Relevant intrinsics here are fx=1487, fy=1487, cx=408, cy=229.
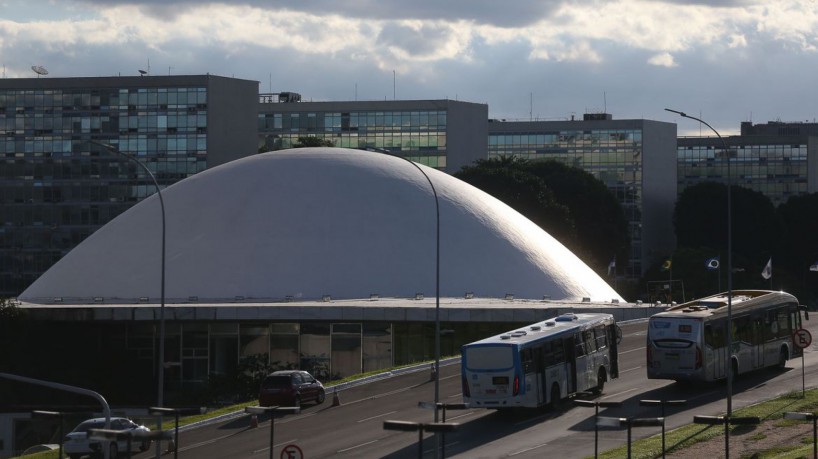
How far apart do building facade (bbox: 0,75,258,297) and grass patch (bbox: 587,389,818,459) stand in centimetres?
10032

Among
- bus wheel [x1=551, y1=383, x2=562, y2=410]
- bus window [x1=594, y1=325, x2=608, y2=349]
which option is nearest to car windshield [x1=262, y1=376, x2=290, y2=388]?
bus wheel [x1=551, y1=383, x2=562, y2=410]

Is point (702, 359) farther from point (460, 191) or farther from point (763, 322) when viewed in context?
point (460, 191)

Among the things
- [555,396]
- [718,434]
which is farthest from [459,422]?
[718,434]

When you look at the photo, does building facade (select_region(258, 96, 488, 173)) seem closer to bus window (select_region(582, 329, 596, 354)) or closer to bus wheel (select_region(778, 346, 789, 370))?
bus wheel (select_region(778, 346, 789, 370))

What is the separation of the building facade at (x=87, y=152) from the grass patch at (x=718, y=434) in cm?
10032

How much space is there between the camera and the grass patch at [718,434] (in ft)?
147

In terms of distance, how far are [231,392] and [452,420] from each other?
27.9 metres

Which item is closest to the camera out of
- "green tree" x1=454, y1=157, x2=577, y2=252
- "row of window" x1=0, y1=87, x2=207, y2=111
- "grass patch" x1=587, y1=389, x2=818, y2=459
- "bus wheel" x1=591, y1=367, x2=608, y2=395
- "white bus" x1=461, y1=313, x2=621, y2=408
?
"grass patch" x1=587, y1=389, x2=818, y2=459

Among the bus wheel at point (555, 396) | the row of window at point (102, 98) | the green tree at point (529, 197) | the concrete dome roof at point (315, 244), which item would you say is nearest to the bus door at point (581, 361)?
the bus wheel at point (555, 396)

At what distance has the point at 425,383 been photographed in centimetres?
6738

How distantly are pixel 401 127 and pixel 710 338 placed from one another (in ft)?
399

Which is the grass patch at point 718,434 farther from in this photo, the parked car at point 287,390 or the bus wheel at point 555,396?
the parked car at point 287,390

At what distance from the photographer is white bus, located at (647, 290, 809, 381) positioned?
2341 inches

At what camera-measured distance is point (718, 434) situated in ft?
160
